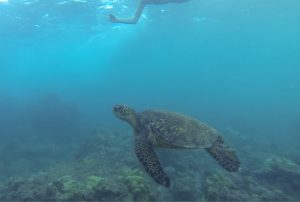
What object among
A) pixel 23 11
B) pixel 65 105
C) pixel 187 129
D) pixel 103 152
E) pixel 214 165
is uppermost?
pixel 187 129

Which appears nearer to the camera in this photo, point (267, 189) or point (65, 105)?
point (267, 189)

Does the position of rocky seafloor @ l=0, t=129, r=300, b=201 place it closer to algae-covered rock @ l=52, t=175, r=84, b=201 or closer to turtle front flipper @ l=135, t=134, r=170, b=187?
algae-covered rock @ l=52, t=175, r=84, b=201

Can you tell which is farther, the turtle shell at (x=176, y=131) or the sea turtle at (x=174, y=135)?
the turtle shell at (x=176, y=131)

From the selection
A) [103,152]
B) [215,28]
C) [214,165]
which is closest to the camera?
[103,152]

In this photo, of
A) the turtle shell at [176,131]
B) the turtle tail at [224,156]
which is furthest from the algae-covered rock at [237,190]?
the turtle shell at [176,131]

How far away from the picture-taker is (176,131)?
262 inches

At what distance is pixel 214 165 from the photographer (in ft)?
51.7

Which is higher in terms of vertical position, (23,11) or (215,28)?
(23,11)

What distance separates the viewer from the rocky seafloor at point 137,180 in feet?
27.2

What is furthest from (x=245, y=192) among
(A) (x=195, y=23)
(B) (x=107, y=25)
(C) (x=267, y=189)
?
(A) (x=195, y=23)

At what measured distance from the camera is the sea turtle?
21.0 ft

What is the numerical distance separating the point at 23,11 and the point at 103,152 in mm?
18150

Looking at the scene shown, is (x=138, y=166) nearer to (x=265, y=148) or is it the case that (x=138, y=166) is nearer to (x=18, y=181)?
(x=18, y=181)

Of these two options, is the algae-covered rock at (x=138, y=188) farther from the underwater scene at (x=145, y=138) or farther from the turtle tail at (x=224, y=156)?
the turtle tail at (x=224, y=156)
